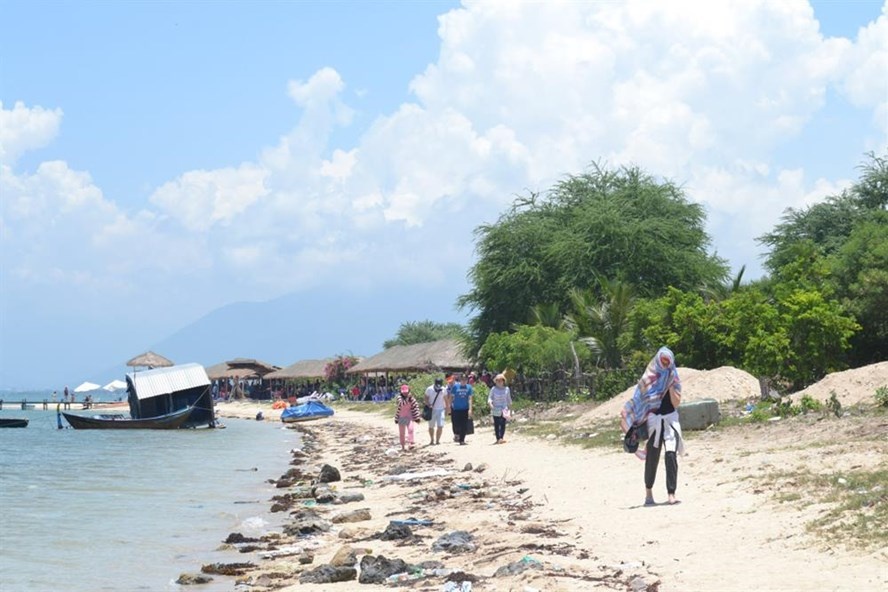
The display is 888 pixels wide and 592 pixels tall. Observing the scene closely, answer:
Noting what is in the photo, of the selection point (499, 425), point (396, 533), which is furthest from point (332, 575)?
point (499, 425)

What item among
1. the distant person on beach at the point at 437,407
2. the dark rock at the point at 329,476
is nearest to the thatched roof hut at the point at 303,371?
the distant person on beach at the point at 437,407

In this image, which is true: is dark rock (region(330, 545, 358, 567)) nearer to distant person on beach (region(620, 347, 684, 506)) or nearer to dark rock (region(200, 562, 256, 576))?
dark rock (region(200, 562, 256, 576))

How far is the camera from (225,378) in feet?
312

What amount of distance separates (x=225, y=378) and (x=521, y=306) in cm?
5017

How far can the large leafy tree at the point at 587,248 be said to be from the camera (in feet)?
154

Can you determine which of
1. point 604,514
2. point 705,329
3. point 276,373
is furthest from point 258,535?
point 276,373

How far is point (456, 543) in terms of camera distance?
11.2 meters

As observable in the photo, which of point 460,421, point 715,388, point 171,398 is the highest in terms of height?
point 171,398

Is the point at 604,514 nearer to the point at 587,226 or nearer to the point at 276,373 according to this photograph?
the point at 587,226

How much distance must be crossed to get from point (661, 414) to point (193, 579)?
17.3 ft

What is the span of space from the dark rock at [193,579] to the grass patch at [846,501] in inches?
235

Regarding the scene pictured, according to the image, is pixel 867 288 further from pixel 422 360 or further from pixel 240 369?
pixel 240 369

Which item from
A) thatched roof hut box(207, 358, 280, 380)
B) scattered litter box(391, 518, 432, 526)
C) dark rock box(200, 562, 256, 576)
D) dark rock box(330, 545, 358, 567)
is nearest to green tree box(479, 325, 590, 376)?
scattered litter box(391, 518, 432, 526)

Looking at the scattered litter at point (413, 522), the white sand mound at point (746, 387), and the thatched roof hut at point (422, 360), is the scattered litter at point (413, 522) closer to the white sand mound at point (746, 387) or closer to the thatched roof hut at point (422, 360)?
the white sand mound at point (746, 387)
